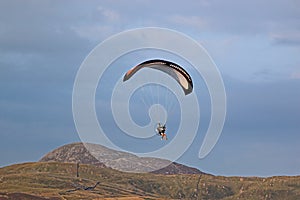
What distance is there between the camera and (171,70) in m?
98.6

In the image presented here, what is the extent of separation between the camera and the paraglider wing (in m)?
96.6

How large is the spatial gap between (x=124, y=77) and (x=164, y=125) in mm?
11168

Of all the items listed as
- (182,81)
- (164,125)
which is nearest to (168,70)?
(182,81)

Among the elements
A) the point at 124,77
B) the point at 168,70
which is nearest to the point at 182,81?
the point at 168,70

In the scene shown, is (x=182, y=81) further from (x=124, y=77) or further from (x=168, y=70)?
(x=124, y=77)

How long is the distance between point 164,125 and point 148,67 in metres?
10.4

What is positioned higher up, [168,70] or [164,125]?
[168,70]

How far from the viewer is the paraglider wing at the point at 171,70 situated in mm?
96625

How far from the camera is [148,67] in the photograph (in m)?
96.0

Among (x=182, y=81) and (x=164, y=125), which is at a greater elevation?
(x=182, y=81)

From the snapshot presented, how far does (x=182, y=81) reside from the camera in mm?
98250

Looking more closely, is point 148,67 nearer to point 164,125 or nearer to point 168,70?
point 168,70

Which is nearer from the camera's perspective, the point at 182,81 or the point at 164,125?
the point at 164,125

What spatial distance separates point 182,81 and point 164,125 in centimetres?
1022
